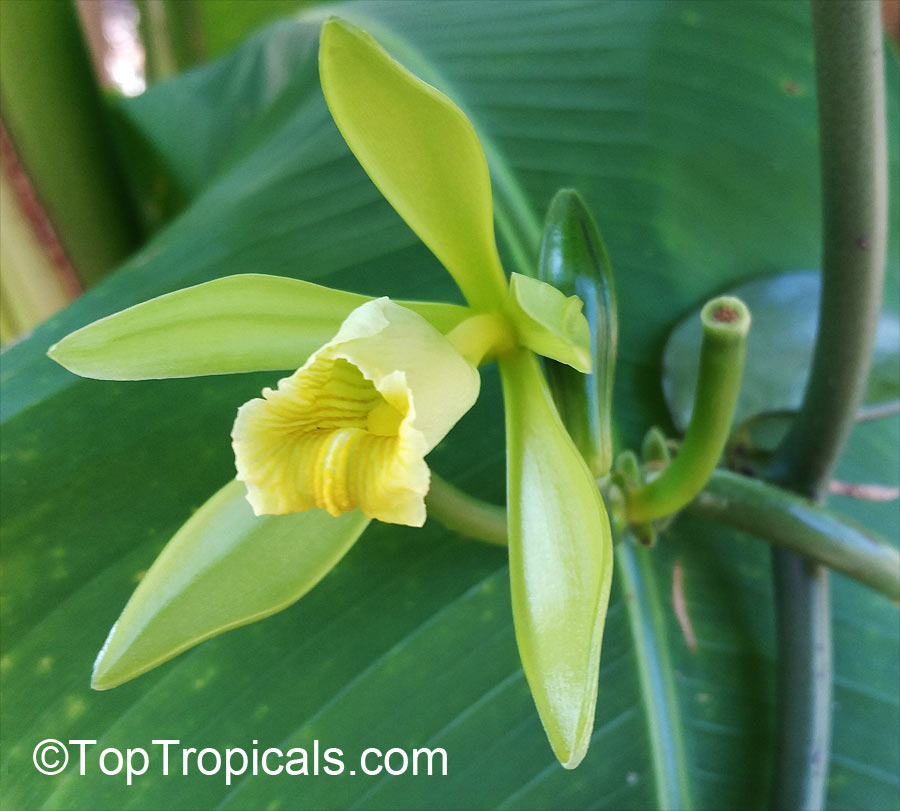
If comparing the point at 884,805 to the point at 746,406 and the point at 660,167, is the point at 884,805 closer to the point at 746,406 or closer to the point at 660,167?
the point at 746,406

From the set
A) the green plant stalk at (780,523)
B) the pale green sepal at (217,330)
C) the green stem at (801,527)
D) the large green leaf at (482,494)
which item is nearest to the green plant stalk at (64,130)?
the large green leaf at (482,494)

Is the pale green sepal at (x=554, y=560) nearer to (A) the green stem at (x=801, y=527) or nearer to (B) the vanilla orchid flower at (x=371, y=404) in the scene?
(B) the vanilla orchid flower at (x=371, y=404)

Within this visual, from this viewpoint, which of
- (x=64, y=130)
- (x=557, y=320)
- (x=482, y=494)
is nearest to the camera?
(x=557, y=320)

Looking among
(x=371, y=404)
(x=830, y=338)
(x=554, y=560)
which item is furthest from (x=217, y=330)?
(x=830, y=338)

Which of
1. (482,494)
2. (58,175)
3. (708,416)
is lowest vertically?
(482,494)

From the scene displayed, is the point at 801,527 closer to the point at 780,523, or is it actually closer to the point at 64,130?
the point at 780,523

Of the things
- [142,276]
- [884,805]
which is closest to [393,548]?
[142,276]

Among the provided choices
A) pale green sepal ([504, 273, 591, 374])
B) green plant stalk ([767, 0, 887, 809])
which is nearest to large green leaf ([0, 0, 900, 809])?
green plant stalk ([767, 0, 887, 809])
